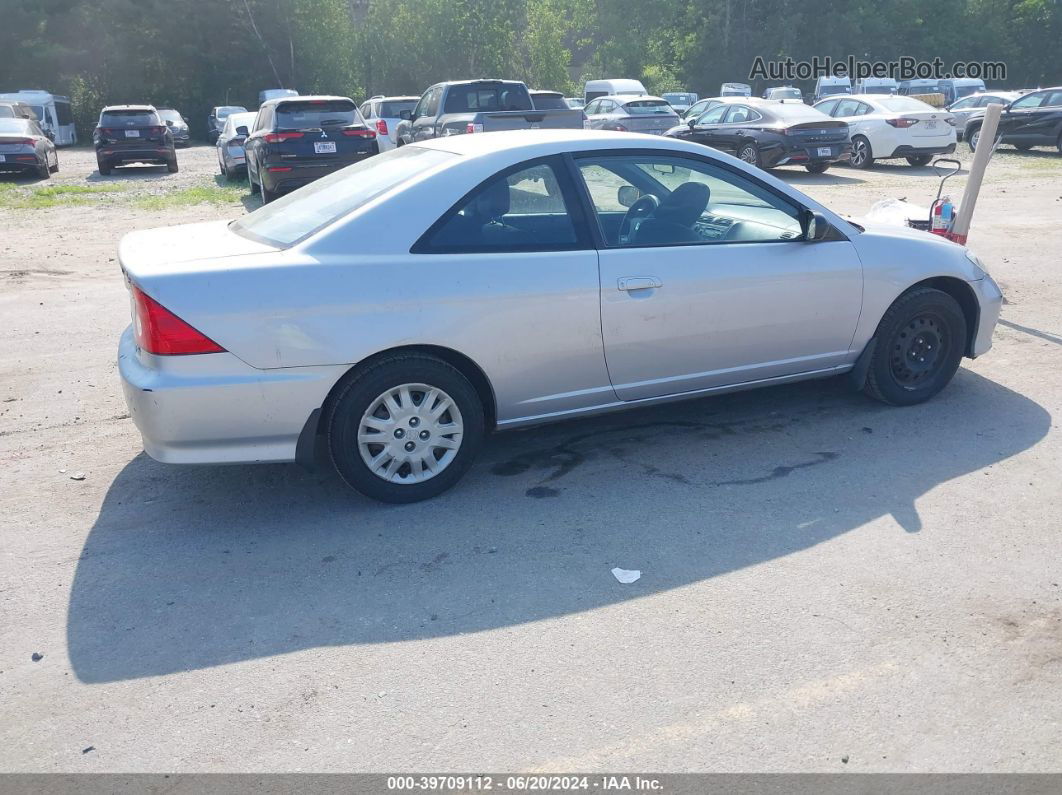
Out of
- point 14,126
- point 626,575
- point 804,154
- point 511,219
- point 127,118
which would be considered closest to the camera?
point 626,575

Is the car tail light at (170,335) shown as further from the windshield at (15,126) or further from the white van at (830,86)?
the white van at (830,86)

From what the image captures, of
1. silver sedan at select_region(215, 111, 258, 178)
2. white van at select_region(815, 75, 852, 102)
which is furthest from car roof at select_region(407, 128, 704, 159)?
white van at select_region(815, 75, 852, 102)

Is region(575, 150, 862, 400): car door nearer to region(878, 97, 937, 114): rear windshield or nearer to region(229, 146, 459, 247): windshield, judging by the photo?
region(229, 146, 459, 247): windshield

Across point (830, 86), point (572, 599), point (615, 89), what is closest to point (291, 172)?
point (572, 599)

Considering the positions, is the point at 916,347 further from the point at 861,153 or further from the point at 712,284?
the point at 861,153

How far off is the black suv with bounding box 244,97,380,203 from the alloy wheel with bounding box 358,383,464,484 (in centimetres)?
1101

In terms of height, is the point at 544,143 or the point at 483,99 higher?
the point at 483,99

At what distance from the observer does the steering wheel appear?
4945mm

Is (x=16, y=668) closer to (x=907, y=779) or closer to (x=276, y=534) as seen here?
(x=276, y=534)

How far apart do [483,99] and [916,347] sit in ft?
43.7

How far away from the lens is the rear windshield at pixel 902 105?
20.0m

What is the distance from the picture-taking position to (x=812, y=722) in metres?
3.11

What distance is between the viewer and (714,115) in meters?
20.4

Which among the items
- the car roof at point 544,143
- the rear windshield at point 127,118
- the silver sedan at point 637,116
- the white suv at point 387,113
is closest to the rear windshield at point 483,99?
the white suv at point 387,113
